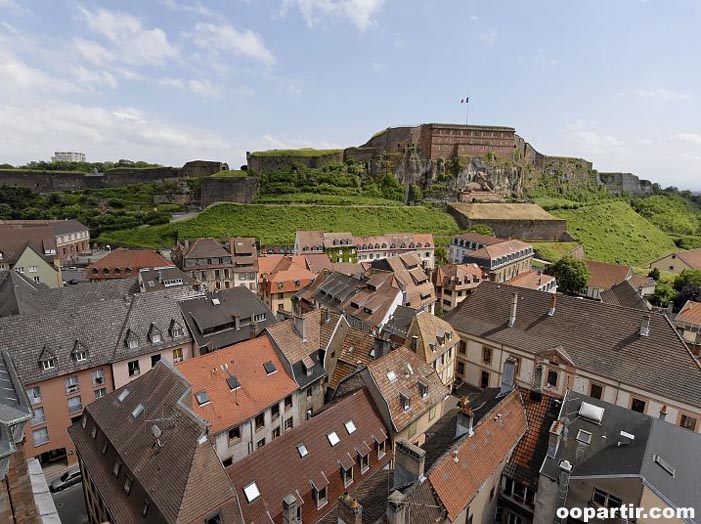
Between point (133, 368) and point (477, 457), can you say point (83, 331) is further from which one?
point (477, 457)

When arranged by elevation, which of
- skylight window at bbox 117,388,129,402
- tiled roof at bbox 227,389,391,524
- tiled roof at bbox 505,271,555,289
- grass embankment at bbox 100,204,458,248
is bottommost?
tiled roof at bbox 227,389,391,524

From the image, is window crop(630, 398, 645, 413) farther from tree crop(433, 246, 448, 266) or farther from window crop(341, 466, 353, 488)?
tree crop(433, 246, 448, 266)

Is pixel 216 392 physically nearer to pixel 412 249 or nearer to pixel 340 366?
pixel 340 366

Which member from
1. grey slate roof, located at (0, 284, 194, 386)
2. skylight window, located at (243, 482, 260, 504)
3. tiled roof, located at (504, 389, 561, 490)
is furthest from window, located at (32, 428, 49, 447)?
tiled roof, located at (504, 389, 561, 490)

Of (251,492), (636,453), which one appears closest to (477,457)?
(636,453)

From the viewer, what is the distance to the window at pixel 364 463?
18.7 m

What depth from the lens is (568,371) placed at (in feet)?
87.4

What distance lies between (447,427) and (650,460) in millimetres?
8318

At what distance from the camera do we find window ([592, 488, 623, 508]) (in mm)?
14484

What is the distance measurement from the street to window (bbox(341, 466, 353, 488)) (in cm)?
1576

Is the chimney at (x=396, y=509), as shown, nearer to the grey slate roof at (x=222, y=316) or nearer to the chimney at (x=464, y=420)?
the chimney at (x=464, y=420)

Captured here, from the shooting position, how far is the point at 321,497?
16.7 m

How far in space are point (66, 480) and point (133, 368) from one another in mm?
7798

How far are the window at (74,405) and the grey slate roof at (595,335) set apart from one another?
30.1 meters
